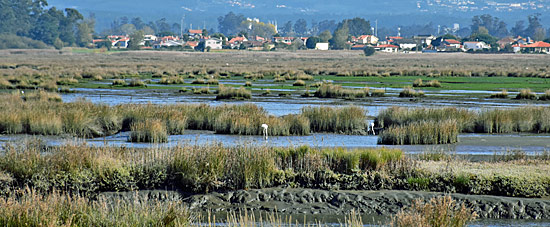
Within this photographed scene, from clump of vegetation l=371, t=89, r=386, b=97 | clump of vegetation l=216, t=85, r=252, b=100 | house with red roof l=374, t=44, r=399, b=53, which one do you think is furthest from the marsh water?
house with red roof l=374, t=44, r=399, b=53

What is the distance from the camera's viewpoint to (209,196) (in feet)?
48.2

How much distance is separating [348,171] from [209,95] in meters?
30.7

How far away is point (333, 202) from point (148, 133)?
10.3 meters

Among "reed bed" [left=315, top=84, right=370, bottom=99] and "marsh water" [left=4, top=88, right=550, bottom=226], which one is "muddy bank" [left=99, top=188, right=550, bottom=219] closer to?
"marsh water" [left=4, top=88, right=550, bottom=226]

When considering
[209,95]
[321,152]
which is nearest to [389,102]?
[209,95]

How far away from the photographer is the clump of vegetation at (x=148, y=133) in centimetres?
2297

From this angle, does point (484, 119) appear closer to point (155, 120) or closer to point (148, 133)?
point (155, 120)

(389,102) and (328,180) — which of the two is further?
(389,102)

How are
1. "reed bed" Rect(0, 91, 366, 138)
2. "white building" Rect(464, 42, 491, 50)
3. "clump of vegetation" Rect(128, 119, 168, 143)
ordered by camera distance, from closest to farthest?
1. "clump of vegetation" Rect(128, 119, 168, 143)
2. "reed bed" Rect(0, 91, 366, 138)
3. "white building" Rect(464, 42, 491, 50)

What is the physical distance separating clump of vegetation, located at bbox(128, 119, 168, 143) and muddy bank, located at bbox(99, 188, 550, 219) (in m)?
8.33

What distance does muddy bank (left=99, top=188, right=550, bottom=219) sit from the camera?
46.8 feet

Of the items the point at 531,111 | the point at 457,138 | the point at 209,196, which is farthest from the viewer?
the point at 531,111

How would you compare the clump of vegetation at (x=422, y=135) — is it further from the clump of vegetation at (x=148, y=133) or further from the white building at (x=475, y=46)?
the white building at (x=475, y=46)

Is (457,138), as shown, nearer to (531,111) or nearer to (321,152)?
(531,111)
